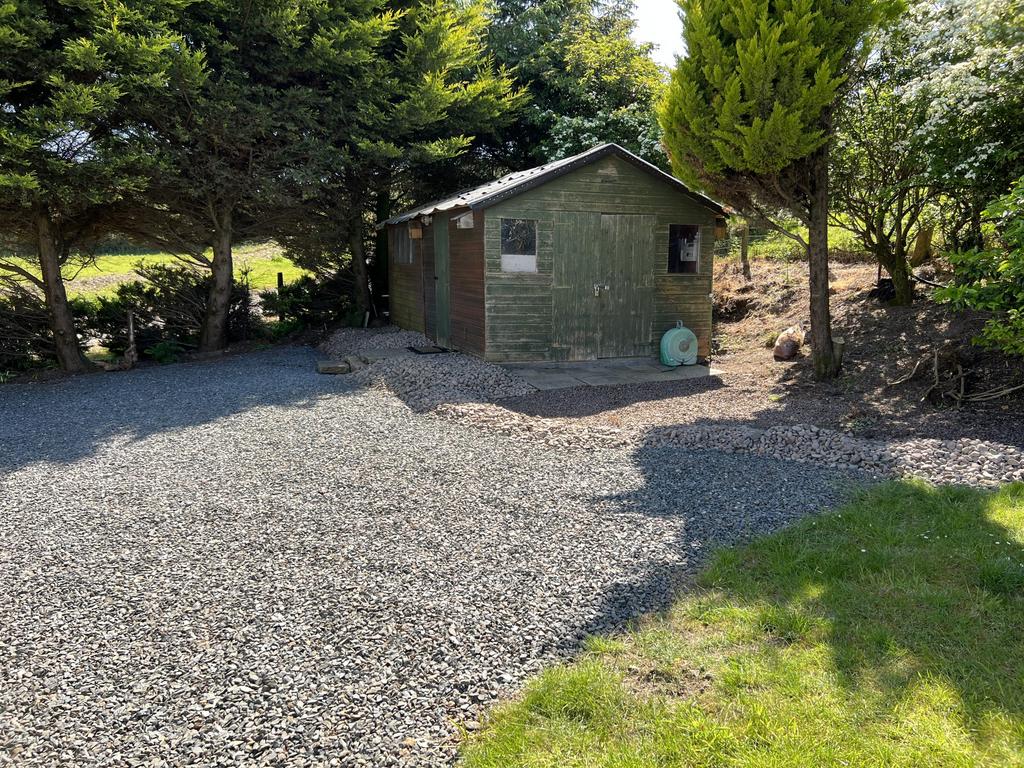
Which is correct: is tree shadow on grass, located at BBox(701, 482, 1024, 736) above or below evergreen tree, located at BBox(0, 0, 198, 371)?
below

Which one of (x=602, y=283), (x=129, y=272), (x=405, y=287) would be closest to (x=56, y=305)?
(x=405, y=287)

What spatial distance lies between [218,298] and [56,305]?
2785 mm

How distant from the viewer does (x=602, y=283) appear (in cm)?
1023

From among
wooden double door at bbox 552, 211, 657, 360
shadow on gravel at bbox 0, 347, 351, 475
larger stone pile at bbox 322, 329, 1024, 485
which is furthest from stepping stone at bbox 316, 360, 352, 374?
wooden double door at bbox 552, 211, 657, 360

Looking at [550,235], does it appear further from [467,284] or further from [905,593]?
[905,593]

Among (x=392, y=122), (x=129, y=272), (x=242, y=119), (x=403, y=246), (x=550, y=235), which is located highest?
(x=392, y=122)

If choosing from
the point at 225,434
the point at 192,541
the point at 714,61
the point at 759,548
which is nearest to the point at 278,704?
the point at 192,541

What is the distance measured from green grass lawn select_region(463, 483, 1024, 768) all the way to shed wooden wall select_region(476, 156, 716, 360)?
21.4 feet

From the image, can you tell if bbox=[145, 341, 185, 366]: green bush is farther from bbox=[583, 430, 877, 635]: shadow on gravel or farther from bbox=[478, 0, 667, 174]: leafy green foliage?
bbox=[583, 430, 877, 635]: shadow on gravel

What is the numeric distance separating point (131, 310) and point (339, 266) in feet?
15.3

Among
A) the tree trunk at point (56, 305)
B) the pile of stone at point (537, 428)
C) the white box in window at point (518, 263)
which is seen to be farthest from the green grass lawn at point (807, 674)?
the tree trunk at point (56, 305)

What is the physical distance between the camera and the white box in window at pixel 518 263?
31.9 feet

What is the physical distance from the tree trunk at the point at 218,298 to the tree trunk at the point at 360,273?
2.74 meters

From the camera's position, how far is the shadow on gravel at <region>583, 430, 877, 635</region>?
333 cm
